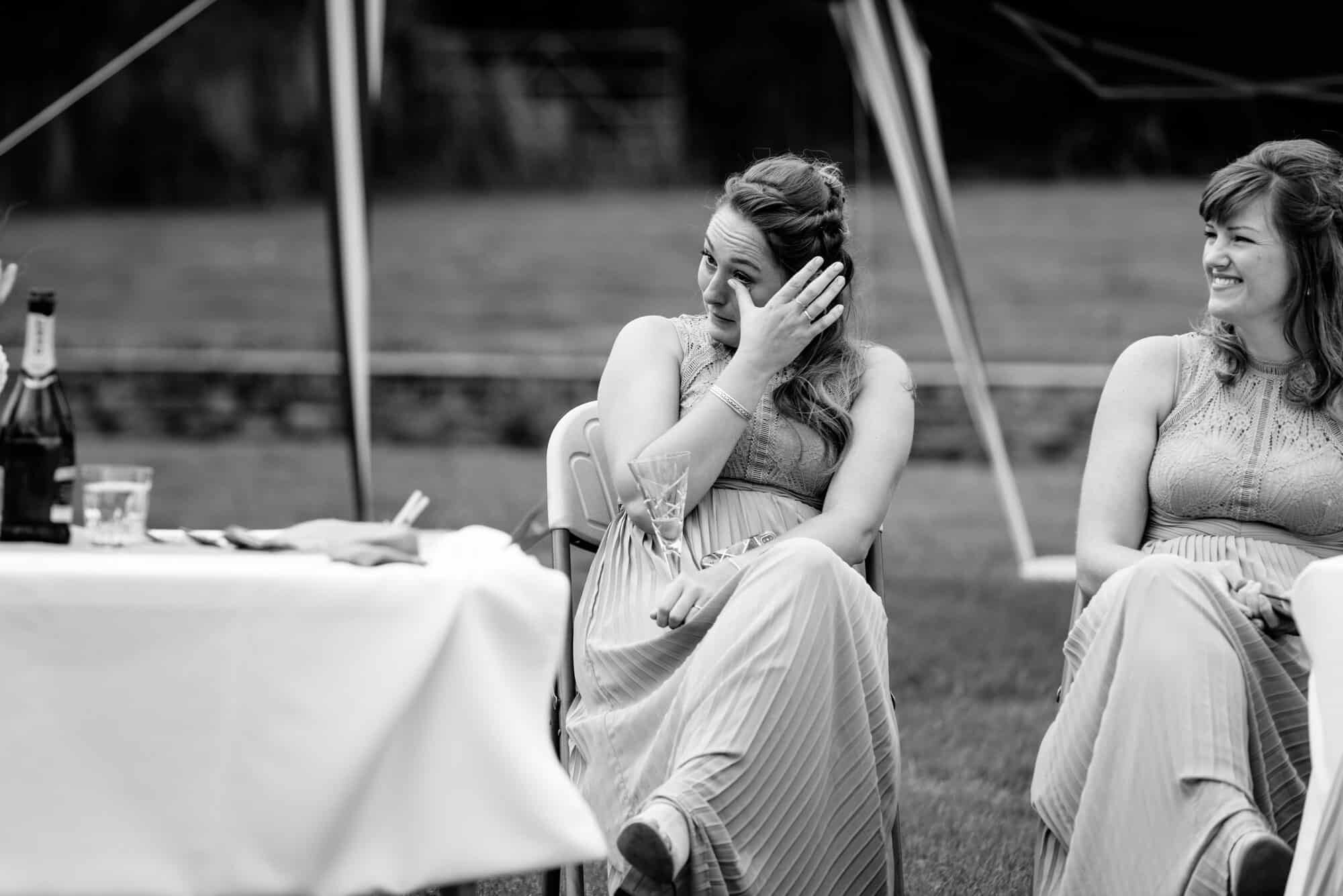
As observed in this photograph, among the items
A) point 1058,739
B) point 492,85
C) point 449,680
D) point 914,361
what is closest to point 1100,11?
point 1058,739

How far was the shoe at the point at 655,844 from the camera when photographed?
2.06m

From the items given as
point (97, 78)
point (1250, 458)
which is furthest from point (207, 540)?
point (97, 78)

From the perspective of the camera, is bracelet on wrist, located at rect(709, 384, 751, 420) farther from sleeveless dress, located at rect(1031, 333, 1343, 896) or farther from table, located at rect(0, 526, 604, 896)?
table, located at rect(0, 526, 604, 896)

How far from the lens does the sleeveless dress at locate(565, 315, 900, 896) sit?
7.30 ft

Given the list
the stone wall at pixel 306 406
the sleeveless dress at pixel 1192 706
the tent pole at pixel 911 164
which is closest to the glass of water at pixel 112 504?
the sleeveless dress at pixel 1192 706

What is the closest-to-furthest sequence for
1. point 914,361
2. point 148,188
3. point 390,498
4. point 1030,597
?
1. point 1030,597
2. point 390,498
3. point 914,361
4. point 148,188

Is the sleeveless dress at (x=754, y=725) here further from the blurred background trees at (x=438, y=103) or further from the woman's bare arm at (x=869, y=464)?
the blurred background trees at (x=438, y=103)

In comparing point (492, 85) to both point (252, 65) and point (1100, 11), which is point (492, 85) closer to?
point (252, 65)

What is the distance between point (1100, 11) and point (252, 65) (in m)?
14.5

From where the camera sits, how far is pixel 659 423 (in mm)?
2732

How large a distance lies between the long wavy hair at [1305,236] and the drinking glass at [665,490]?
1036 mm

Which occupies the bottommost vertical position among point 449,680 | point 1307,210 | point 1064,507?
point 1064,507

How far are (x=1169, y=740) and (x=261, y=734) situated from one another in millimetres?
1197

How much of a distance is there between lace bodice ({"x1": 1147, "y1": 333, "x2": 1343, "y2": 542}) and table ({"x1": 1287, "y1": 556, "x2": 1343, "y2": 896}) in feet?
2.33
